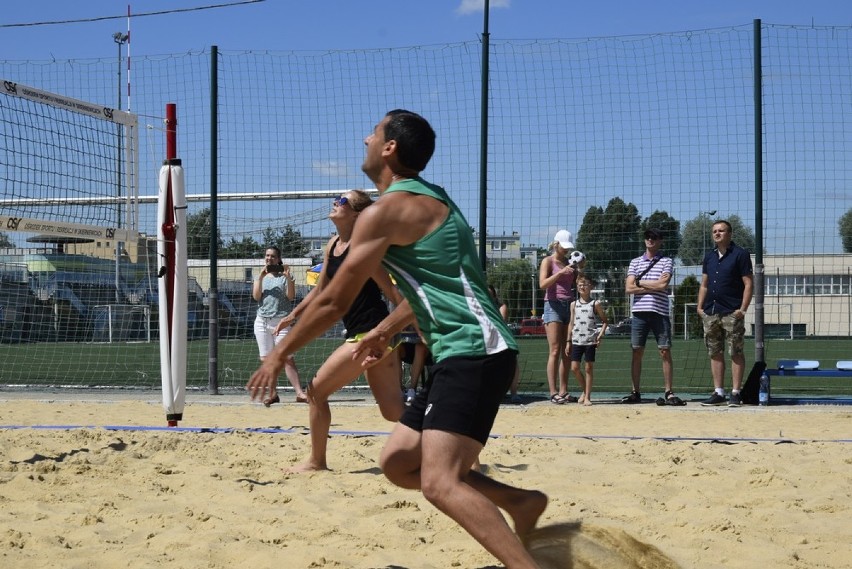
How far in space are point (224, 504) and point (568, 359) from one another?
6.22 meters

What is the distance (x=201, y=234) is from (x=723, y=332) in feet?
20.0

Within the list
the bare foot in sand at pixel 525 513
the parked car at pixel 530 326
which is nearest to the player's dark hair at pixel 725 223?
the parked car at pixel 530 326

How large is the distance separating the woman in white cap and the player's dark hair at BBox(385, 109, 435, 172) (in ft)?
22.1

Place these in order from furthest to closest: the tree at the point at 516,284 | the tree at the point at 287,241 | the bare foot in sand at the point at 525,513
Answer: the tree at the point at 287,241 < the tree at the point at 516,284 < the bare foot in sand at the point at 525,513

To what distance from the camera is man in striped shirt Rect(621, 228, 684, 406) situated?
9805 mm

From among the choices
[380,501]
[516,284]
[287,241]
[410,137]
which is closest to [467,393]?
[410,137]

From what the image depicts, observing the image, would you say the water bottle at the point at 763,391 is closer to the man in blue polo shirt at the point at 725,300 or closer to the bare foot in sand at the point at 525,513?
the man in blue polo shirt at the point at 725,300

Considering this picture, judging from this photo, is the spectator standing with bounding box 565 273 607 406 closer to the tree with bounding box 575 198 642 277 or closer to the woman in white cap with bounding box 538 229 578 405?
the woman in white cap with bounding box 538 229 578 405

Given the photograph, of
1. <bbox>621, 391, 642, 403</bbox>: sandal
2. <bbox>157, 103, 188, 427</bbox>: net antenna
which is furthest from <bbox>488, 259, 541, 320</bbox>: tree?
Answer: <bbox>157, 103, 188, 427</bbox>: net antenna

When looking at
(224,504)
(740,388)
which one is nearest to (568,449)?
(224,504)

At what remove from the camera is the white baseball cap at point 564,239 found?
10.1 meters

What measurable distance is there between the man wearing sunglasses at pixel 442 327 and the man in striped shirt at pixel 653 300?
6.78 meters

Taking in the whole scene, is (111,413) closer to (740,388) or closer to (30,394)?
(30,394)

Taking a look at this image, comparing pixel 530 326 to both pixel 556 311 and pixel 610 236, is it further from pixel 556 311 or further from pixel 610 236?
pixel 556 311
